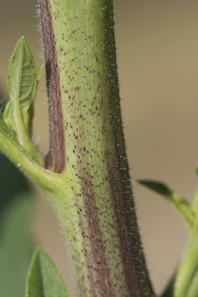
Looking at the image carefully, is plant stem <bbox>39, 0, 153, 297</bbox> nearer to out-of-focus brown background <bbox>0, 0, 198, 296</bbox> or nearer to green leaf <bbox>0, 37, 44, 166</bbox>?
green leaf <bbox>0, 37, 44, 166</bbox>

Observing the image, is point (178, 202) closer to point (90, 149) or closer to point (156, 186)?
point (156, 186)

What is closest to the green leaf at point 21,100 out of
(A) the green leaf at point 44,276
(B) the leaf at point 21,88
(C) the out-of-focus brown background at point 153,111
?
(B) the leaf at point 21,88

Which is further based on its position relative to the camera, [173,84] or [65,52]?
[173,84]

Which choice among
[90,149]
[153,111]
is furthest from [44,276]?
[153,111]

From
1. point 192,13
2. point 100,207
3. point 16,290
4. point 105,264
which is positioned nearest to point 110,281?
point 105,264

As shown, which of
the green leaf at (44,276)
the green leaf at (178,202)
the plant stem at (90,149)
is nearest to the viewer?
the plant stem at (90,149)

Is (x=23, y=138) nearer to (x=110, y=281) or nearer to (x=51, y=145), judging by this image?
(x=51, y=145)

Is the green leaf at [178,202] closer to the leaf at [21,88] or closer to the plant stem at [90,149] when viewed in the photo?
the plant stem at [90,149]
